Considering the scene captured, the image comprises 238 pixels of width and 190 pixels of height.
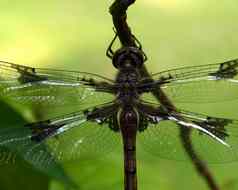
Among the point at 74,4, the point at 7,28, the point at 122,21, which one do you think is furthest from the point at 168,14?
the point at 122,21

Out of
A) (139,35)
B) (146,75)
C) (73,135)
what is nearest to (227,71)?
(146,75)

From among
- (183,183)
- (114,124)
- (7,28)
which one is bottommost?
(183,183)

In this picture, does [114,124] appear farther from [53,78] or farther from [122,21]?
[122,21]

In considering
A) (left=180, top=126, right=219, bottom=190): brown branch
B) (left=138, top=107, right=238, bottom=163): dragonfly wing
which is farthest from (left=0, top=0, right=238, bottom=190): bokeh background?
(left=138, top=107, right=238, bottom=163): dragonfly wing

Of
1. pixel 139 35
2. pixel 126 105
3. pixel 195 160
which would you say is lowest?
pixel 195 160

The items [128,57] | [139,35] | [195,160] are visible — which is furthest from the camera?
[139,35]

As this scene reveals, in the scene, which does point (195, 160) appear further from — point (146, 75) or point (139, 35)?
point (139, 35)

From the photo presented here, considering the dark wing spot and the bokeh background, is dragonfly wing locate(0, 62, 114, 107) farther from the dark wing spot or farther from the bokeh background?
the bokeh background
